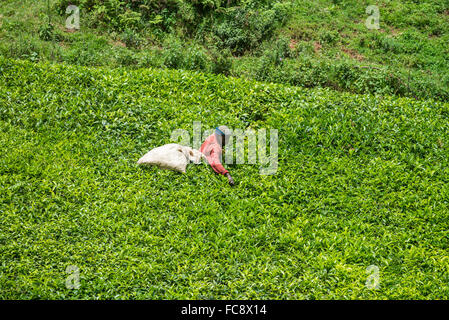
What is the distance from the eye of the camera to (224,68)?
9688mm

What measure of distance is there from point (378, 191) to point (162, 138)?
4046mm

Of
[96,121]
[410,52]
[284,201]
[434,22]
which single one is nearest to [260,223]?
[284,201]

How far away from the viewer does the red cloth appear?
265 inches

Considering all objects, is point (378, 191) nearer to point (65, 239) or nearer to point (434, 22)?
point (65, 239)

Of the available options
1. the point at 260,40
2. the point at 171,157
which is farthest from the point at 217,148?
the point at 260,40

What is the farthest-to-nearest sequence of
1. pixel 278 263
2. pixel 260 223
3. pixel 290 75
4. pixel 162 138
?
pixel 290 75 → pixel 162 138 → pixel 260 223 → pixel 278 263

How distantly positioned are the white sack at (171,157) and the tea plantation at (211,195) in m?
0.16

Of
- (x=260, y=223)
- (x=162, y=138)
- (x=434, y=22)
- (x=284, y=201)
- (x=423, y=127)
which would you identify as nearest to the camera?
(x=260, y=223)

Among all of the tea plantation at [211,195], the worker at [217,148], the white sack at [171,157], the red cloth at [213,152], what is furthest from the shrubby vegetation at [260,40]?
the white sack at [171,157]

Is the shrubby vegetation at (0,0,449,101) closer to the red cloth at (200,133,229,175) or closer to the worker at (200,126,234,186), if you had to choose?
the worker at (200,126,234,186)

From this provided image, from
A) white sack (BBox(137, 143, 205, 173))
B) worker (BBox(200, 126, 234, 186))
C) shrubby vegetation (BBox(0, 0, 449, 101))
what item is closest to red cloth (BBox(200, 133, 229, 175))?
worker (BBox(200, 126, 234, 186))

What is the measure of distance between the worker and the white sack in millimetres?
161

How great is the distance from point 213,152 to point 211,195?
0.88m

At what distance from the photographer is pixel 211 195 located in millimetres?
6379
